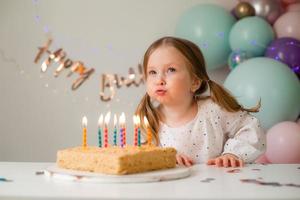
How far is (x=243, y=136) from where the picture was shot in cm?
178

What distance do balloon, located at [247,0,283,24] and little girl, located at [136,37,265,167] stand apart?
1.75 meters

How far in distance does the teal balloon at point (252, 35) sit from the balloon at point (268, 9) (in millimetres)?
111

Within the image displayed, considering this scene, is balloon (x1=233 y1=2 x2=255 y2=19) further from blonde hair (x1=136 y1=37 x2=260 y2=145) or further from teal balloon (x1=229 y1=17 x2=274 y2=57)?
blonde hair (x1=136 y1=37 x2=260 y2=145)

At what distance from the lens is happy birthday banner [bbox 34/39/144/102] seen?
406cm

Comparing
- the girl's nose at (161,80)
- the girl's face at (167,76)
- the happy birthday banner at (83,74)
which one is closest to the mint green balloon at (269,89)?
the happy birthday banner at (83,74)

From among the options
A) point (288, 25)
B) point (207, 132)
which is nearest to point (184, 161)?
point (207, 132)

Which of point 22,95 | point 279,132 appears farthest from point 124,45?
point 279,132

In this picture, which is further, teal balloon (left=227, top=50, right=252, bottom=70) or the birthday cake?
teal balloon (left=227, top=50, right=252, bottom=70)

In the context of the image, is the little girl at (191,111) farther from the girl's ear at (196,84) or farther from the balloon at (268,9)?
the balloon at (268,9)

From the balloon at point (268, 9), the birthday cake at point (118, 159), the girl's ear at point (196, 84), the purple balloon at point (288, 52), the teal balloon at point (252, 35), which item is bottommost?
the birthday cake at point (118, 159)

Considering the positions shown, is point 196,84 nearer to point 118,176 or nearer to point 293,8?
point 118,176

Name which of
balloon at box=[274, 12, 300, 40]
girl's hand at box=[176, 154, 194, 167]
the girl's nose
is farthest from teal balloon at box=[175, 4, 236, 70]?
girl's hand at box=[176, 154, 194, 167]

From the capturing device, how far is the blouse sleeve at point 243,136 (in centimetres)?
170

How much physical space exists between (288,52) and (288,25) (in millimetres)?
246
